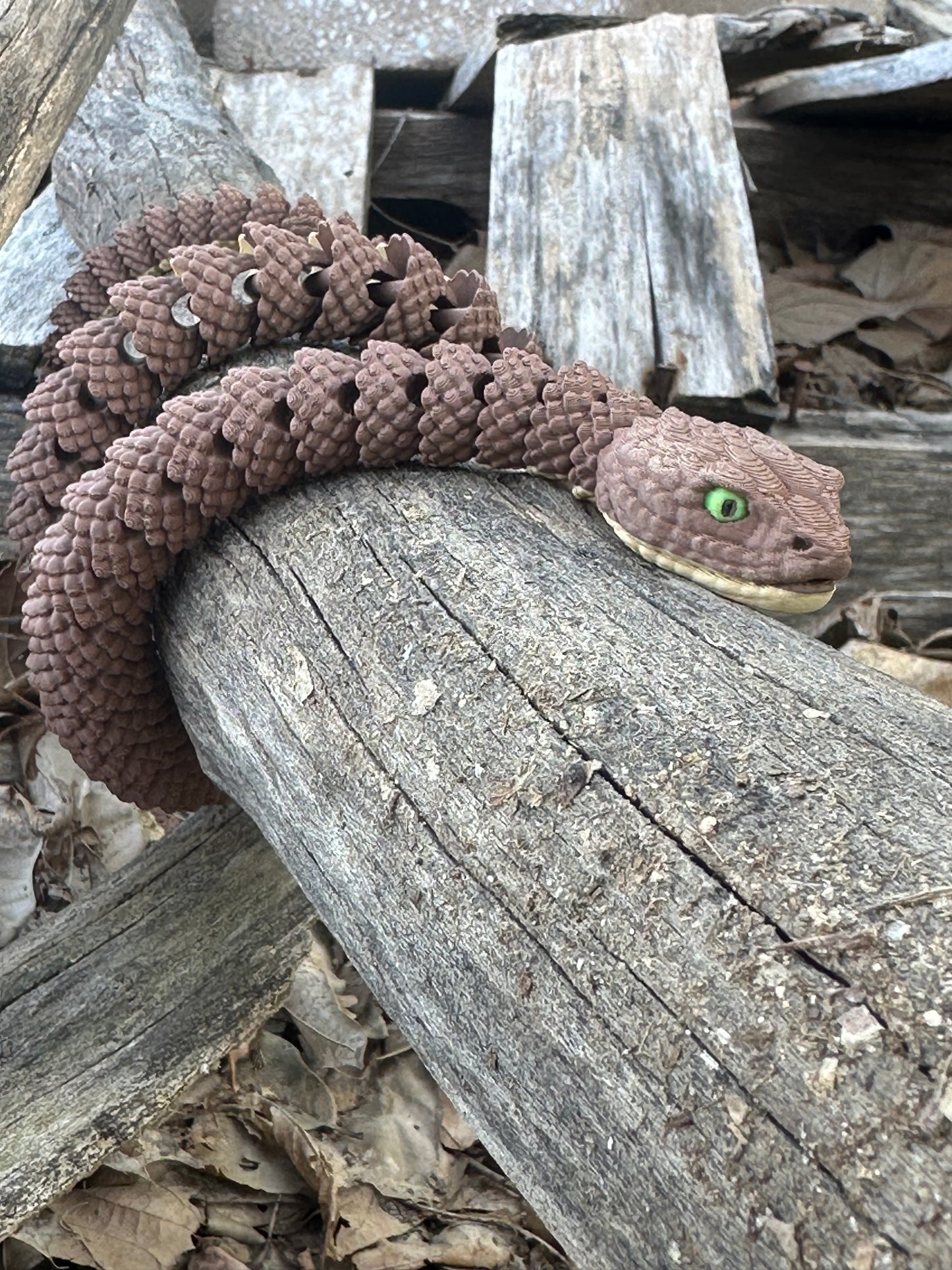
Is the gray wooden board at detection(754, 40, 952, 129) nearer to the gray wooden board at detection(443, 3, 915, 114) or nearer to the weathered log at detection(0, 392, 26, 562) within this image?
the gray wooden board at detection(443, 3, 915, 114)

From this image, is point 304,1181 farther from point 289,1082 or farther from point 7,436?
point 7,436

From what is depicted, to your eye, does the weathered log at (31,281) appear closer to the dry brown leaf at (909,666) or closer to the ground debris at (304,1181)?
the ground debris at (304,1181)

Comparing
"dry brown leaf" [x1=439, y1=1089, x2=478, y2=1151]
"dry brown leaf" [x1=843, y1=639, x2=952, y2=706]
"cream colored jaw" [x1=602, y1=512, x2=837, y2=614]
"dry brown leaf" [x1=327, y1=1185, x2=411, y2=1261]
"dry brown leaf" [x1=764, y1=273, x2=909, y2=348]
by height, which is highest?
"cream colored jaw" [x1=602, y1=512, x2=837, y2=614]

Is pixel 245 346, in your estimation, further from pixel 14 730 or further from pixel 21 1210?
pixel 21 1210

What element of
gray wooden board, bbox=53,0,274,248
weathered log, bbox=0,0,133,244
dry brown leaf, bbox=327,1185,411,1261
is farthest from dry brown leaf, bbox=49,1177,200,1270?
gray wooden board, bbox=53,0,274,248

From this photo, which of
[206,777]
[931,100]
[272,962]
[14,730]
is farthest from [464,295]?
[931,100]

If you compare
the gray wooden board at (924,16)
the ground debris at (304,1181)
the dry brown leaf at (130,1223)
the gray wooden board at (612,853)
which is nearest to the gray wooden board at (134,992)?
the ground debris at (304,1181)
